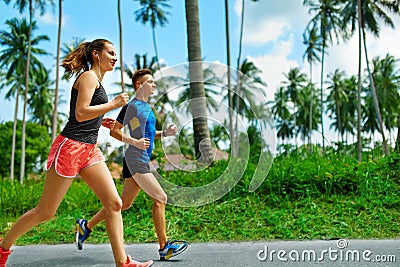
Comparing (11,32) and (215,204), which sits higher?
(11,32)

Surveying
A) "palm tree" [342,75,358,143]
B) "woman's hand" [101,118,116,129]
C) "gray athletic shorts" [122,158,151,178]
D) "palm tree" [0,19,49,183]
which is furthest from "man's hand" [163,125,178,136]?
"palm tree" [342,75,358,143]

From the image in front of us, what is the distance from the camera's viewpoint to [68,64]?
3432mm

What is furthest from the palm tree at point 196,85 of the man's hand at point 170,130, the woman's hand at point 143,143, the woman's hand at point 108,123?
the woman's hand at point 108,123

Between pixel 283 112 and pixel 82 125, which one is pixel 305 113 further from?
pixel 82 125

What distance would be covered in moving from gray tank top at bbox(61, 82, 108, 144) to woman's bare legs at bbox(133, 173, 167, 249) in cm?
104

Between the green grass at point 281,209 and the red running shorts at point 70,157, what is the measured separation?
3.01 metres

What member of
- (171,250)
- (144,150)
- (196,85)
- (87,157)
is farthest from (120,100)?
(196,85)

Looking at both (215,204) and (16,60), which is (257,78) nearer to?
(16,60)

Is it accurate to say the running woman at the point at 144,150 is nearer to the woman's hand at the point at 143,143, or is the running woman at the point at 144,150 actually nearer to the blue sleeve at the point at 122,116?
the blue sleeve at the point at 122,116

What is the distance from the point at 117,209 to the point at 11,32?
42642 millimetres

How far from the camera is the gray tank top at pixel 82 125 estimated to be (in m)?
3.28

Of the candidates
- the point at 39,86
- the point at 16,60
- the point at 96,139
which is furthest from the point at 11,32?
the point at 96,139

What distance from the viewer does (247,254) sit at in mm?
4562

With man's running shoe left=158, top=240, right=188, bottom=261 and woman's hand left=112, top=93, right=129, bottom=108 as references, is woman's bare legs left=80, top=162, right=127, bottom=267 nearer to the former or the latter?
woman's hand left=112, top=93, right=129, bottom=108
